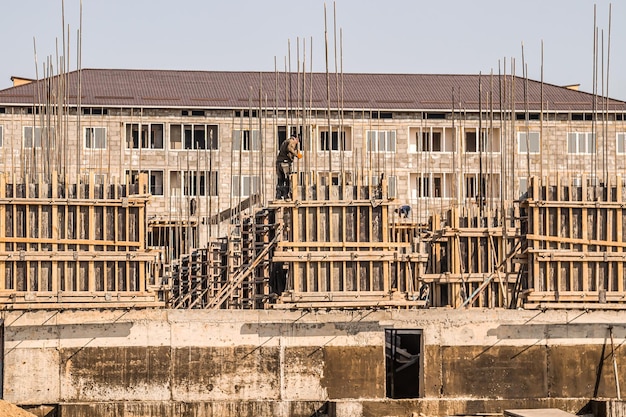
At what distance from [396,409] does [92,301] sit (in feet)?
22.0

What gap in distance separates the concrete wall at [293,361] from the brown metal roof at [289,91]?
1085 inches

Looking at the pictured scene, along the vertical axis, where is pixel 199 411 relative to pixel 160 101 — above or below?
below

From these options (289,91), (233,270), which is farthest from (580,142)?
(233,270)

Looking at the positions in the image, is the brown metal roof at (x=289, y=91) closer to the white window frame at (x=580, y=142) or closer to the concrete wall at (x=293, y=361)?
the white window frame at (x=580, y=142)

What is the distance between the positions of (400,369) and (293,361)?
3295 mm

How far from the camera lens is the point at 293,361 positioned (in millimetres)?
26312

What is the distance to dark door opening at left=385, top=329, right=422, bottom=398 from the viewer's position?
2786 cm

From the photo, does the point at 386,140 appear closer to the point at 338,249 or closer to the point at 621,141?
the point at 621,141

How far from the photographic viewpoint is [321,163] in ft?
181

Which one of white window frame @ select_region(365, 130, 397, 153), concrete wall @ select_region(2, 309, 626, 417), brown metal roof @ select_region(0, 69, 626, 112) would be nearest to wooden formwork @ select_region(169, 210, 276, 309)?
concrete wall @ select_region(2, 309, 626, 417)

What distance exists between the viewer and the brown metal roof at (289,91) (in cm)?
5466

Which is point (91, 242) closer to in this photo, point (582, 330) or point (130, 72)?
point (582, 330)

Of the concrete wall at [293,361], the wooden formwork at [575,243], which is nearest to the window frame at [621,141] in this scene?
the wooden formwork at [575,243]

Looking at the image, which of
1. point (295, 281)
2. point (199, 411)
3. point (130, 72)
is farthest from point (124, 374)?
point (130, 72)
